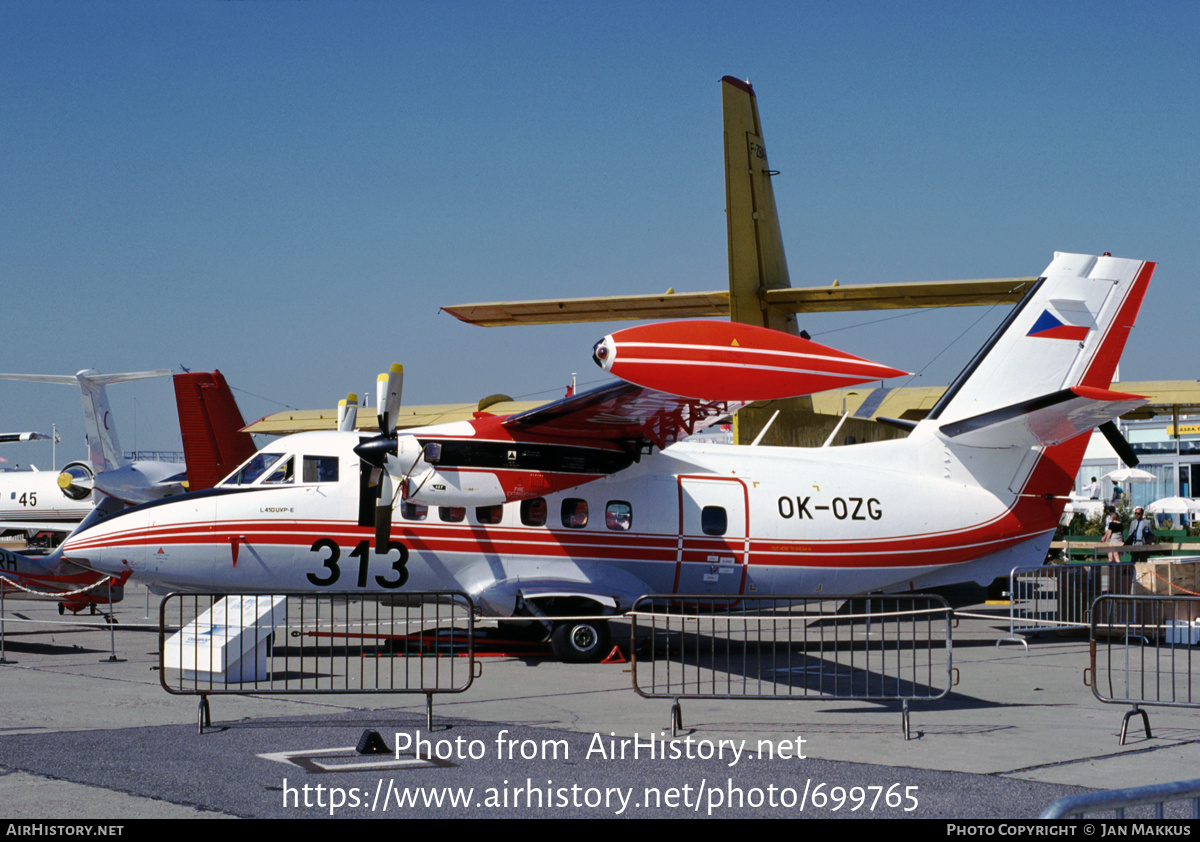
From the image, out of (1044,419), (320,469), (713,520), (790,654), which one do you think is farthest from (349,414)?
(1044,419)

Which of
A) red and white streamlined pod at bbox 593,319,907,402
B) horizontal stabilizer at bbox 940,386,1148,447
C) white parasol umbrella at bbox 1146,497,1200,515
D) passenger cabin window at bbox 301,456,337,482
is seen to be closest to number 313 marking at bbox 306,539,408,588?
passenger cabin window at bbox 301,456,337,482

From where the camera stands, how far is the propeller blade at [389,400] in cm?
1351

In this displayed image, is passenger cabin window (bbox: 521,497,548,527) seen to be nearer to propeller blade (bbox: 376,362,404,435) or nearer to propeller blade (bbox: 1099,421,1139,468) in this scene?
propeller blade (bbox: 376,362,404,435)

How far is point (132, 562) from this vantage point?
13773 millimetres

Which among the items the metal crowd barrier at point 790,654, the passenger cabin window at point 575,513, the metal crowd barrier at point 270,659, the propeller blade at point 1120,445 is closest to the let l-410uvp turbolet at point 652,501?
the passenger cabin window at point 575,513

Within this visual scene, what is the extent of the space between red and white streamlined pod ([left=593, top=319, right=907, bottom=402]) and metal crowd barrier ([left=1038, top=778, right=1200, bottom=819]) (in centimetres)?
642

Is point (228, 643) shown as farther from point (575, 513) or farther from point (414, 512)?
point (575, 513)

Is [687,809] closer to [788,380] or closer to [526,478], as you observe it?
[788,380]

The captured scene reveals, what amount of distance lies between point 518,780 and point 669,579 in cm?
776

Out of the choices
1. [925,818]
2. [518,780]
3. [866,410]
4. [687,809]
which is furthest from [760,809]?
[866,410]

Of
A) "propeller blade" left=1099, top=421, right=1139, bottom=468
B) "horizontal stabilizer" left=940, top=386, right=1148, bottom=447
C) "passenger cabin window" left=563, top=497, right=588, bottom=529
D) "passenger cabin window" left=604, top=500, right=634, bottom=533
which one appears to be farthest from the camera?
"propeller blade" left=1099, top=421, right=1139, bottom=468

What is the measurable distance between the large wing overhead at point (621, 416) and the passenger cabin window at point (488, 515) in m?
1.27

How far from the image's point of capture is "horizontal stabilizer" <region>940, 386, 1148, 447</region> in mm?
13055
